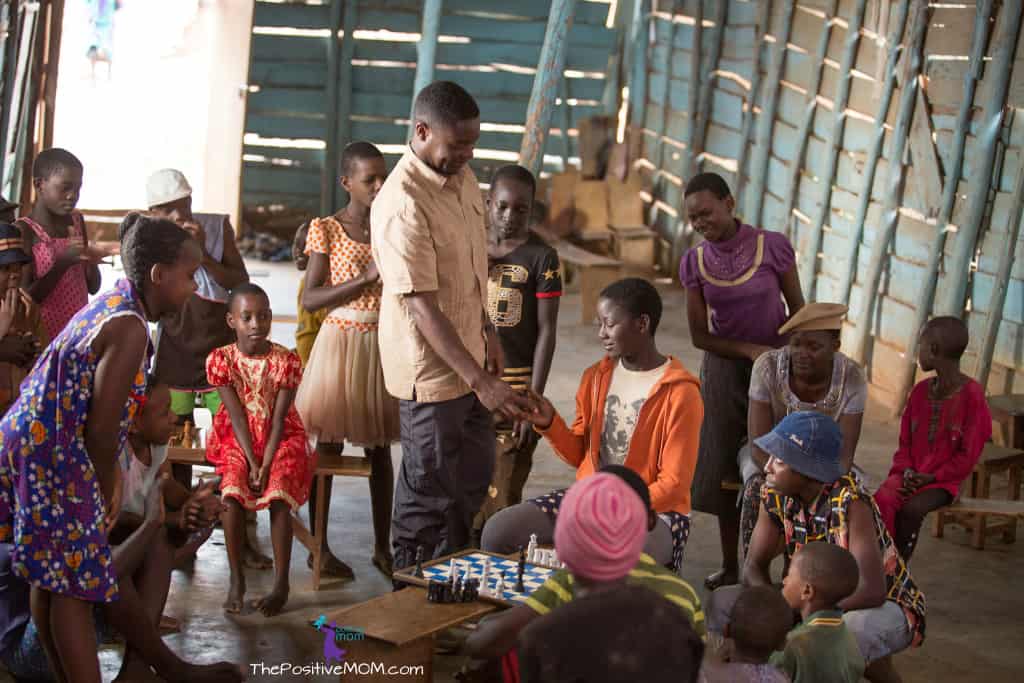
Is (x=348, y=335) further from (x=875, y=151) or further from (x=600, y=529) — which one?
(x=875, y=151)

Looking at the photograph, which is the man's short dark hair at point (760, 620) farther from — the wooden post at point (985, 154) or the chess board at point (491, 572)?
the wooden post at point (985, 154)

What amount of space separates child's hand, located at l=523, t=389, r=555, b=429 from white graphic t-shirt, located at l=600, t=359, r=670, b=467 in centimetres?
25

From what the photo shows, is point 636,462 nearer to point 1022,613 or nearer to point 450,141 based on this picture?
point 450,141

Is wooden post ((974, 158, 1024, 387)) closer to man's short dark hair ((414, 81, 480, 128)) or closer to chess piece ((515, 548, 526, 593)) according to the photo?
man's short dark hair ((414, 81, 480, 128))

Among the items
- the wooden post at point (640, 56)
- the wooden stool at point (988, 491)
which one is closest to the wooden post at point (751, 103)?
the wooden post at point (640, 56)

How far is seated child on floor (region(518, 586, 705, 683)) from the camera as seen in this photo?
2.56 m

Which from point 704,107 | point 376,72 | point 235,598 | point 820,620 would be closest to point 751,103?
point 704,107

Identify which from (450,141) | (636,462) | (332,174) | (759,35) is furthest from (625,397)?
(332,174)

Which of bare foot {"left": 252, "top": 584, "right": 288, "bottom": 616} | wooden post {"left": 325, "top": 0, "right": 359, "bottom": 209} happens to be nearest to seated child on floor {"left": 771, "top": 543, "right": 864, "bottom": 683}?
bare foot {"left": 252, "top": 584, "right": 288, "bottom": 616}

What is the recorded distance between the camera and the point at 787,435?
4488mm

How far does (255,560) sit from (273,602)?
59cm

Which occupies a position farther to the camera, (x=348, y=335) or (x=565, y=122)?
(x=565, y=122)

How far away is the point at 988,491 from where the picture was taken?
269 inches

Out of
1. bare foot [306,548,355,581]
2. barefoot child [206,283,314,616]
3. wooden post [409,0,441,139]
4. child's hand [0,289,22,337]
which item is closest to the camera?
child's hand [0,289,22,337]
